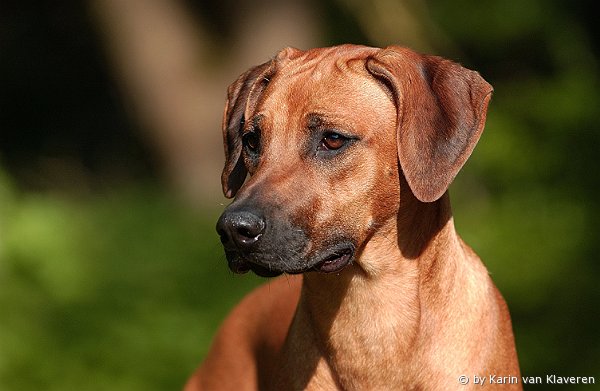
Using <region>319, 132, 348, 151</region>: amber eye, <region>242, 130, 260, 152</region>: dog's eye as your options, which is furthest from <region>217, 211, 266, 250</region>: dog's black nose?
<region>242, 130, 260, 152</region>: dog's eye

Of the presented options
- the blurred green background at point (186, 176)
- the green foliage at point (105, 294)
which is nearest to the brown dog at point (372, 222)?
the blurred green background at point (186, 176)

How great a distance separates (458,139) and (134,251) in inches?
232

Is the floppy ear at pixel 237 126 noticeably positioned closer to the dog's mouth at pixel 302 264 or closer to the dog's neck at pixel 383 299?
the dog's neck at pixel 383 299

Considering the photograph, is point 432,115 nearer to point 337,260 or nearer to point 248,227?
point 337,260

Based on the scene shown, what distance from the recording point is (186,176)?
459 inches

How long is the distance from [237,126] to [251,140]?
1.30 ft

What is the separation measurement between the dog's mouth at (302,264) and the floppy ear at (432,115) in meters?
0.35

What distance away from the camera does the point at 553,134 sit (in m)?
9.69

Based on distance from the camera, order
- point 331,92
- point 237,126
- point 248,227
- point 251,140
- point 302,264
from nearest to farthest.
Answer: point 248,227 → point 302,264 → point 331,92 → point 251,140 → point 237,126

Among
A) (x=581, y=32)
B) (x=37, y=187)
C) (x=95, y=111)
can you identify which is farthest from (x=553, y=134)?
(x=95, y=111)

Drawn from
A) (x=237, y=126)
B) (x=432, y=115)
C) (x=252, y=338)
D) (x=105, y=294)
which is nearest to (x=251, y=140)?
(x=237, y=126)

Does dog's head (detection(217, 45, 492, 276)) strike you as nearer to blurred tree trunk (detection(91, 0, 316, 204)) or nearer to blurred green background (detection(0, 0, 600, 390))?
blurred green background (detection(0, 0, 600, 390))

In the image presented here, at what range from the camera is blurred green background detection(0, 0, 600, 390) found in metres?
7.86

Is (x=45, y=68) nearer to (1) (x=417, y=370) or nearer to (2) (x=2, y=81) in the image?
(2) (x=2, y=81)
